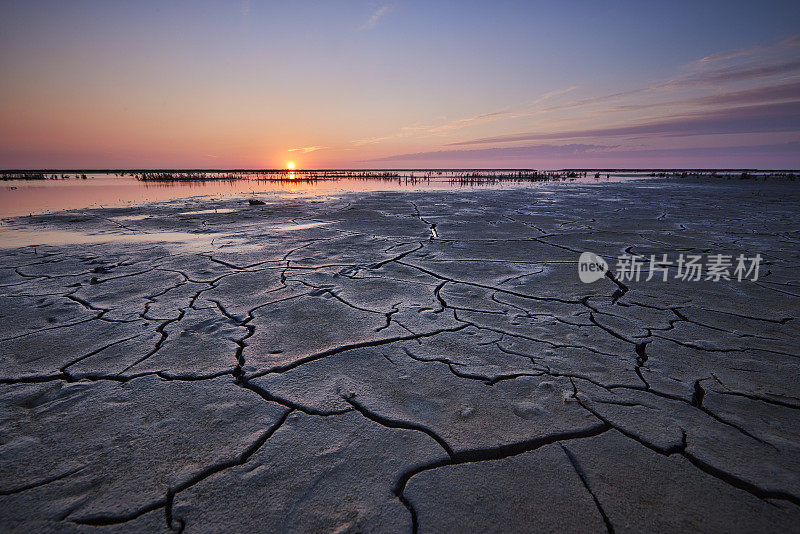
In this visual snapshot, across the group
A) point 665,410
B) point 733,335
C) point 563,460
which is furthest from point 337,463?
point 733,335

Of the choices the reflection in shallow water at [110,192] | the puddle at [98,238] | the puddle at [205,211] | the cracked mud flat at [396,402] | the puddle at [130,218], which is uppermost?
the reflection in shallow water at [110,192]

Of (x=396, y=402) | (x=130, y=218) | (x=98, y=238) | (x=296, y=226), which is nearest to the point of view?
(x=396, y=402)

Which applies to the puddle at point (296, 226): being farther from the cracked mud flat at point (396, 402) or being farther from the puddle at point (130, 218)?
the puddle at point (130, 218)

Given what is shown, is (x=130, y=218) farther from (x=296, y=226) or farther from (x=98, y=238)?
(x=296, y=226)

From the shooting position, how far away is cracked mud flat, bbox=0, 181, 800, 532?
1.22 metres

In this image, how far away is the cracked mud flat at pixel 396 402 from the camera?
1.22 m

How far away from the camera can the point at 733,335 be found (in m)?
2.39

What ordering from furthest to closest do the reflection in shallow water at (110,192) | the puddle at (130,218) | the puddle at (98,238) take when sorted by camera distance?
the reflection in shallow water at (110,192) → the puddle at (130,218) → the puddle at (98,238)

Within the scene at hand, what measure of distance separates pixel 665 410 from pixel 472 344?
3.28ft

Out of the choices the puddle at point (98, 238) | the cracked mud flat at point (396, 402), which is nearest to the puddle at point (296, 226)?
the puddle at point (98, 238)

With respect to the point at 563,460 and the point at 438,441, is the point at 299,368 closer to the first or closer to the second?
the point at 438,441

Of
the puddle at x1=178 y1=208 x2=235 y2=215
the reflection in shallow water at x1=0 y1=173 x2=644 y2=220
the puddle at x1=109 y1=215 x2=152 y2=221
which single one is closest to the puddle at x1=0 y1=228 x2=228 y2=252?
the puddle at x1=109 y1=215 x2=152 y2=221

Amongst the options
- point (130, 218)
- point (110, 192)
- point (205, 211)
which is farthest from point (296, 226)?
point (110, 192)

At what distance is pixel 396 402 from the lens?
1743 mm
